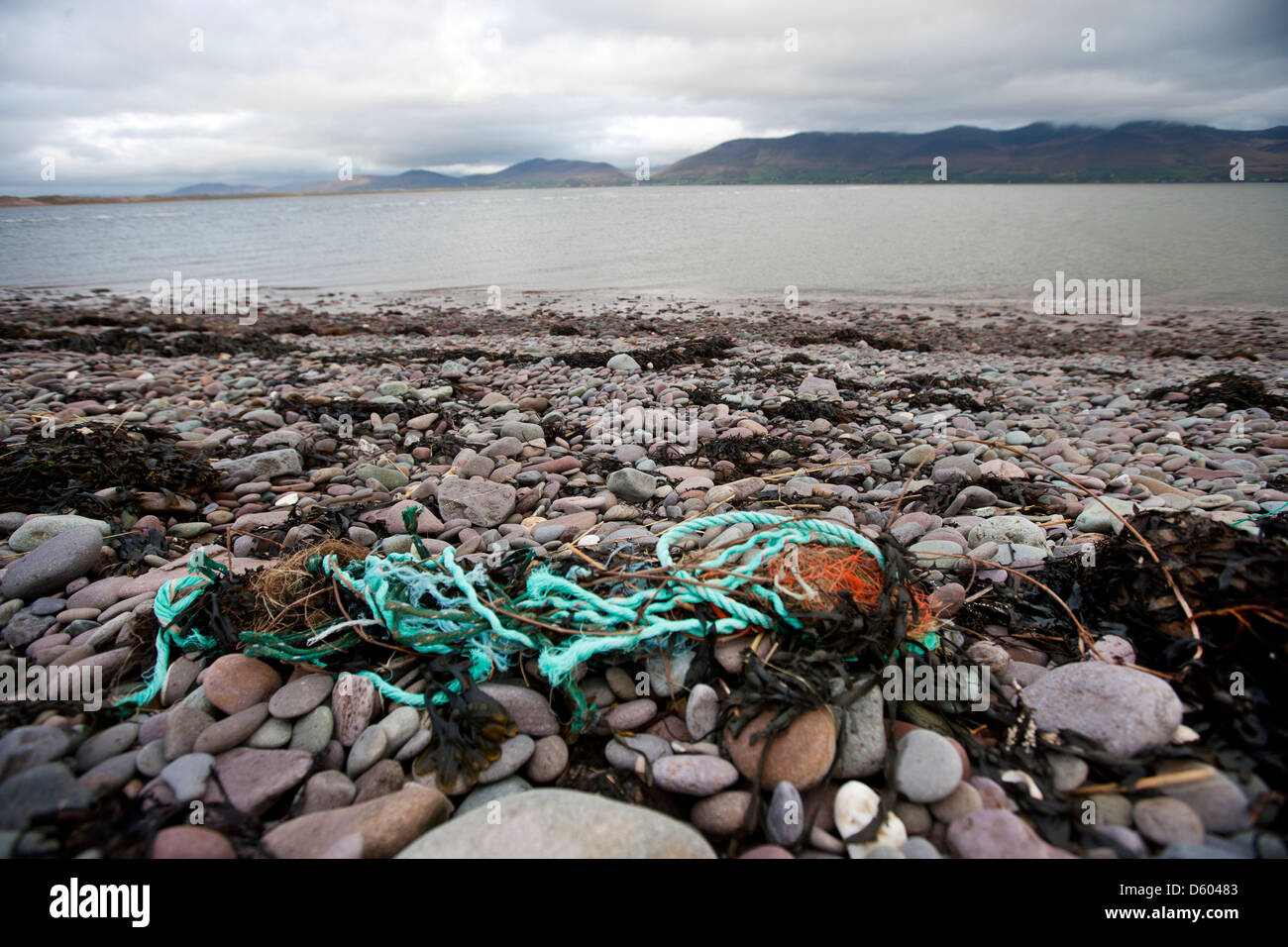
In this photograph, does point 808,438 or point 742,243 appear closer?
point 808,438

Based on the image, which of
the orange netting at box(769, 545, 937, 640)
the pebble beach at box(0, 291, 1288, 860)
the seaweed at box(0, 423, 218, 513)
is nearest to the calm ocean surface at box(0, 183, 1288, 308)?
the pebble beach at box(0, 291, 1288, 860)

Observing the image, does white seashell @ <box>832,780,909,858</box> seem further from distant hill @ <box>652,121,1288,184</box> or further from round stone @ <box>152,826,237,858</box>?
distant hill @ <box>652,121,1288,184</box>

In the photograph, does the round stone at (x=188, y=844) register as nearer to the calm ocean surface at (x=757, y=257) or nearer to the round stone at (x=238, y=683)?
the round stone at (x=238, y=683)

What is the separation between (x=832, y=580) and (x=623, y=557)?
918 mm

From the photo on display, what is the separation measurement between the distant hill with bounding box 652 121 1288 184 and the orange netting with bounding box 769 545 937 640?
136451 mm

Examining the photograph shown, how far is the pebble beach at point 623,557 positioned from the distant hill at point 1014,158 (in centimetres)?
13305

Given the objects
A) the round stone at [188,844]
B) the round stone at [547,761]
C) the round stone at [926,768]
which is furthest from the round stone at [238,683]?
the round stone at [926,768]

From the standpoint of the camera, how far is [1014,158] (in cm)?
15988

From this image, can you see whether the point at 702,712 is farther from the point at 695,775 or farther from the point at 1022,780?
the point at 1022,780

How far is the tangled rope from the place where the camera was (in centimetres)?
204

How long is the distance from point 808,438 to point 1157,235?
99.4ft
